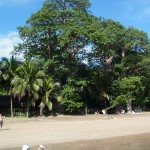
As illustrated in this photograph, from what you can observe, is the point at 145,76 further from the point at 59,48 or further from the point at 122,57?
the point at 59,48

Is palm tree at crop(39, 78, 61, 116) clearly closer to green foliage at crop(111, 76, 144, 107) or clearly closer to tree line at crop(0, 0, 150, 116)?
tree line at crop(0, 0, 150, 116)

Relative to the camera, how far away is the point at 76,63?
52.0 meters

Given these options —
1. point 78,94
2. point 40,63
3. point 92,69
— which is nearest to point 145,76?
point 92,69

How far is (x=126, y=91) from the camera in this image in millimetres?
55844

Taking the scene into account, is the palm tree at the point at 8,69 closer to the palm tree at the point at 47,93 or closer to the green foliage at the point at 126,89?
the palm tree at the point at 47,93

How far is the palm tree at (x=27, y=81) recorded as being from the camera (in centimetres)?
4338

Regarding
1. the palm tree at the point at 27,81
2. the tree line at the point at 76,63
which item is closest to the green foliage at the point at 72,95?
the tree line at the point at 76,63

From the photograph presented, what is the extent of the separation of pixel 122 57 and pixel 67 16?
11452 millimetres

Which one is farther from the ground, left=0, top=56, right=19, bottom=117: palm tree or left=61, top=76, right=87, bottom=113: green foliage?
left=0, top=56, right=19, bottom=117: palm tree

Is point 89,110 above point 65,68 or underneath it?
underneath

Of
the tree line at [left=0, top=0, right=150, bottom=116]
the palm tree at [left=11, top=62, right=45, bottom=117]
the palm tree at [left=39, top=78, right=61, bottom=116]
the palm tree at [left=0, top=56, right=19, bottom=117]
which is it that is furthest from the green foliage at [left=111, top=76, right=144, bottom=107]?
the palm tree at [left=0, top=56, right=19, bottom=117]

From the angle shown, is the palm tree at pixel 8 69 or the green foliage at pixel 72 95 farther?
the green foliage at pixel 72 95

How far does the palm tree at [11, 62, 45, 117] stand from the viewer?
43375 mm

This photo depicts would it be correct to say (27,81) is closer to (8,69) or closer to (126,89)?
(8,69)
